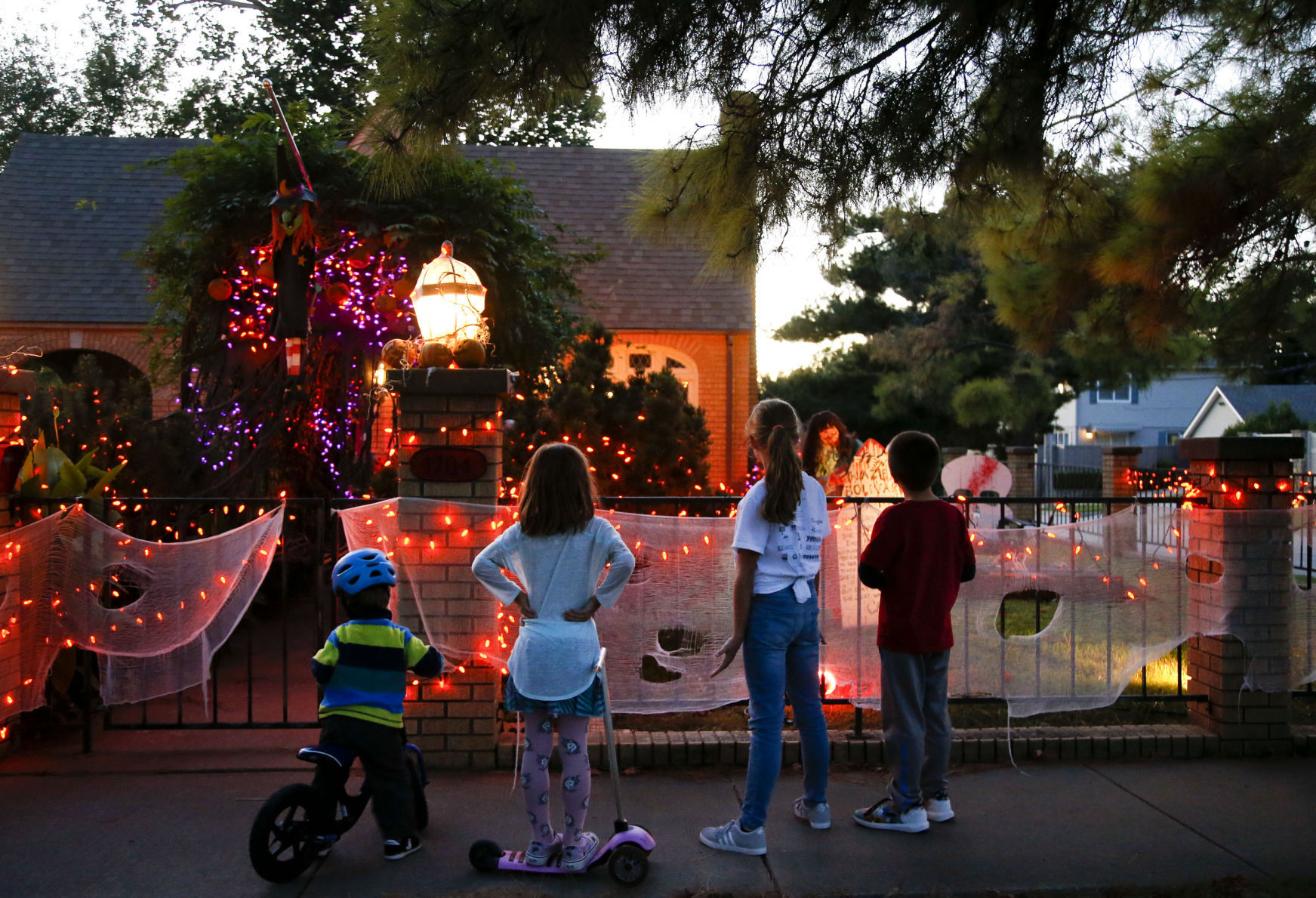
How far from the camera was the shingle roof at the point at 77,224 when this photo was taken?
54.1 ft

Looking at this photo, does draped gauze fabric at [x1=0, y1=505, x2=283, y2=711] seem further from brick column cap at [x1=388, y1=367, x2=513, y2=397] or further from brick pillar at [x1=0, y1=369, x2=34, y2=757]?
brick column cap at [x1=388, y1=367, x2=513, y2=397]

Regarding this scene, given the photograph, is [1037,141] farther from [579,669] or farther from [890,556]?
[579,669]

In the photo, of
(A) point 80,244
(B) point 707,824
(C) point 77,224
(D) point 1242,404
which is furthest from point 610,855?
(D) point 1242,404

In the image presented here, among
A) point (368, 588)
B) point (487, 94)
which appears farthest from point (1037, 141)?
point (368, 588)

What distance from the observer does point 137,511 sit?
6.59 m

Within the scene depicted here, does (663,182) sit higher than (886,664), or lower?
higher

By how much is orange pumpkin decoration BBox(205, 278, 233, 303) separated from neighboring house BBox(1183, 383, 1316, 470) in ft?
139

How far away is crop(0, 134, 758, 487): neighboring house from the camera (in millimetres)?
16516

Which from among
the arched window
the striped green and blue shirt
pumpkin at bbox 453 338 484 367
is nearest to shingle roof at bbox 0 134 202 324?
the arched window

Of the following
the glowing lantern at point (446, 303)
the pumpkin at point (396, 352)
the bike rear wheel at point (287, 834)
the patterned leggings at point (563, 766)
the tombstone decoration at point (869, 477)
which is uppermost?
the glowing lantern at point (446, 303)

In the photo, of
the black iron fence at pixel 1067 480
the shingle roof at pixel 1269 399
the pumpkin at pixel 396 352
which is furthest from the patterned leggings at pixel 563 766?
the shingle roof at pixel 1269 399

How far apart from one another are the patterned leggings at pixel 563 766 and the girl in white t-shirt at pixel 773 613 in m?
0.64

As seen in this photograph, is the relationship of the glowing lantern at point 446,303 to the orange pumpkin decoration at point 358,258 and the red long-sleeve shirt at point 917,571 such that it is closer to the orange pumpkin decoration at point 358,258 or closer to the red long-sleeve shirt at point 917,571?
the red long-sleeve shirt at point 917,571

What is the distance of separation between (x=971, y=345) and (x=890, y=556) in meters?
21.1
